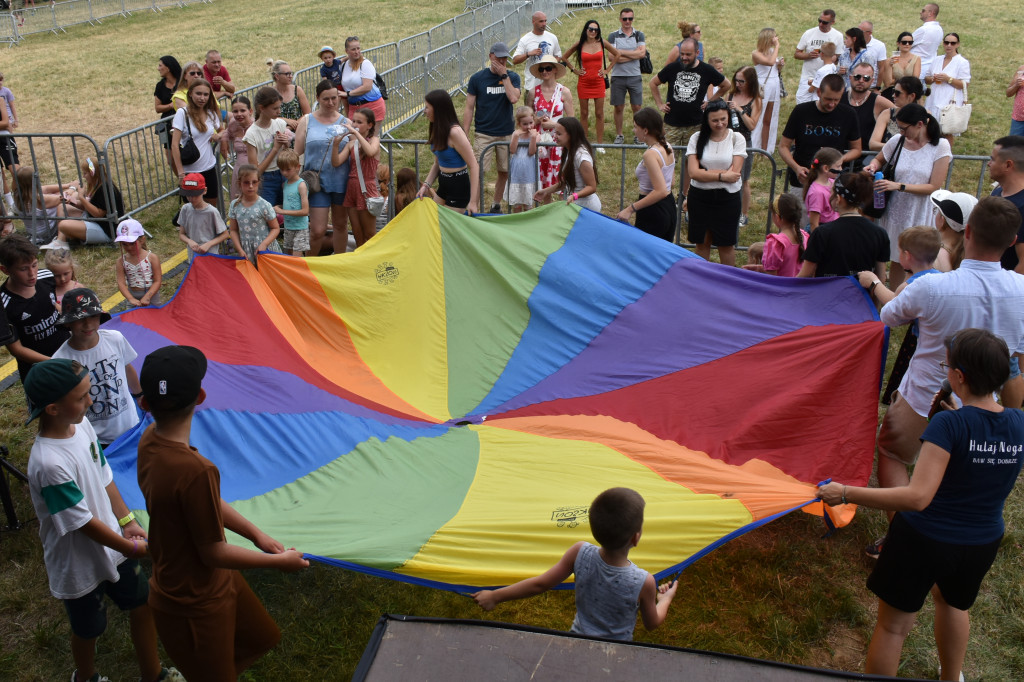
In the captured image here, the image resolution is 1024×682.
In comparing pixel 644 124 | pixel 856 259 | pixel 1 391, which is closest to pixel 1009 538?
pixel 856 259

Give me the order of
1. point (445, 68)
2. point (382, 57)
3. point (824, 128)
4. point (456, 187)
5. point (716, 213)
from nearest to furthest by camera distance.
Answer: point (716, 213)
point (456, 187)
point (824, 128)
point (445, 68)
point (382, 57)

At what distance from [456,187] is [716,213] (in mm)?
2494

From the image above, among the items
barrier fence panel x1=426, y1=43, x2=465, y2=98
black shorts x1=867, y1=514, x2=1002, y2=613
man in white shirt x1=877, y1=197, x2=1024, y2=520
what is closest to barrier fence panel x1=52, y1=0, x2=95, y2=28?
barrier fence panel x1=426, y1=43, x2=465, y2=98

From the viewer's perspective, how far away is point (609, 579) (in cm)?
336

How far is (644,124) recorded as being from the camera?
24.6 ft

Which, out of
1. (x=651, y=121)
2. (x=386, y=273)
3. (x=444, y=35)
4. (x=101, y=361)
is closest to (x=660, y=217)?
(x=651, y=121)

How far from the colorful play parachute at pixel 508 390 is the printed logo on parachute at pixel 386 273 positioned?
0.02 meters

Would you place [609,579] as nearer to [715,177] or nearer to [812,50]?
[715,177]

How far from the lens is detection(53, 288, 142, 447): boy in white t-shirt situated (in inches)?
191

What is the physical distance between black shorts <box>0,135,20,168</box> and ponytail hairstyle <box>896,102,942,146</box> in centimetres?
1047

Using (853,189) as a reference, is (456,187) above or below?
below

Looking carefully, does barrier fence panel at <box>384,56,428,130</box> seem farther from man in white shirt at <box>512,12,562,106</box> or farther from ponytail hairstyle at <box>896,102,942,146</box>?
ponytail hairstyle at <box>896,102,942,146</box>

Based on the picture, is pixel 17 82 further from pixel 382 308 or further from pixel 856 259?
pixel 856 259

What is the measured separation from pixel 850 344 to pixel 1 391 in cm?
667
